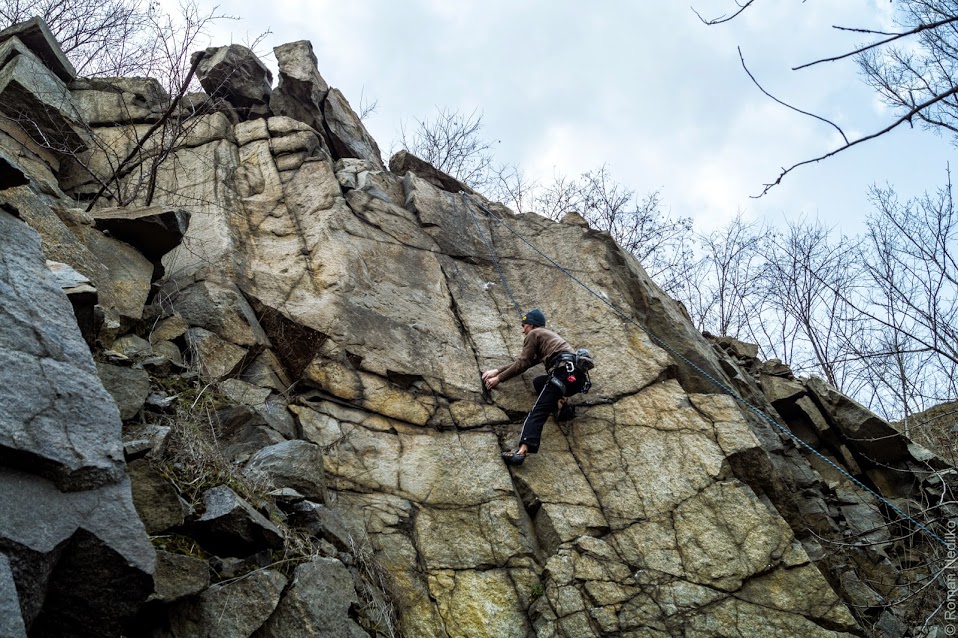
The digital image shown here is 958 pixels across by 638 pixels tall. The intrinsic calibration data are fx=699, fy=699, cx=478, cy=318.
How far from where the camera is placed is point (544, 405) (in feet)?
23.2

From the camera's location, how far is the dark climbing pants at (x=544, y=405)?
22.5 ft

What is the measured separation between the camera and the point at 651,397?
7.59 m

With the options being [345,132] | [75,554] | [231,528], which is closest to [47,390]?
[75,554]

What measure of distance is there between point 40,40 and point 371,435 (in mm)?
7462

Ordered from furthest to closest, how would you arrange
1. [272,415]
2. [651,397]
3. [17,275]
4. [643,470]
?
[651,397] → [643,470] → [272,415] → [17,275]

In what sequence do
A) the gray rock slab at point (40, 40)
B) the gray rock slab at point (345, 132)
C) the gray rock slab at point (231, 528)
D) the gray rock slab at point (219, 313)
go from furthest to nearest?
the gray rock slab at point (345, 132) < the gray rock slab at point (40, 40) < the gray rock slab at point (219, 313) < the gray rock slab at point (231, 528)

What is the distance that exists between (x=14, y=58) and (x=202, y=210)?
10.9 feet

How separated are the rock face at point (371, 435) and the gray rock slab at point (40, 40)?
40 centimetres

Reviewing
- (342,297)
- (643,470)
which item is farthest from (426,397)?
(643,470)

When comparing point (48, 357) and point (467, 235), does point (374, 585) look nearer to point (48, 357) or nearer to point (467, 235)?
point (48, 357)

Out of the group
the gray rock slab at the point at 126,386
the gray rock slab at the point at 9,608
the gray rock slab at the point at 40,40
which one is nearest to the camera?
the gray rock slab at the point at 9,608

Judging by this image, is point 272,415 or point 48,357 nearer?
point 48,357

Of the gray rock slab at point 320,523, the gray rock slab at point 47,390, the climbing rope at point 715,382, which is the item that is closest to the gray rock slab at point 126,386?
the gray rock slab at point 47,390

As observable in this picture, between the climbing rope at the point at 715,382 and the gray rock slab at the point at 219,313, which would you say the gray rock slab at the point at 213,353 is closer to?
the gray rock slab at the point at 219,313
